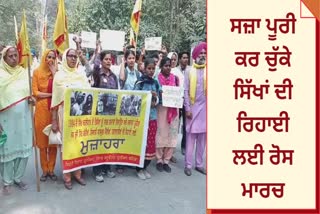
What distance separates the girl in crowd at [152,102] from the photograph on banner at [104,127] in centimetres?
12

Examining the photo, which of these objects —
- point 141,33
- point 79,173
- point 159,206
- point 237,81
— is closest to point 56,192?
point 79,173

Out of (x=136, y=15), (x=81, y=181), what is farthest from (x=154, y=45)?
(x=81, y=181)

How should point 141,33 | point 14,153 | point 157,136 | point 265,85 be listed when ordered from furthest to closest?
point 141,33, point 157,136, point 14,153, point 265,85

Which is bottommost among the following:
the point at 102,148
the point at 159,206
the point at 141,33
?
the point at 159,206

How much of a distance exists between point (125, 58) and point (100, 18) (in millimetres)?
9896

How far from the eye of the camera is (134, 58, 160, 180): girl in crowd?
5164mm

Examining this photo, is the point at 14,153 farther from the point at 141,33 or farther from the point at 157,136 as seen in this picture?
the point at 141,33

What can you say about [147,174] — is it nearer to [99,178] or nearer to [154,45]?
[99,178]

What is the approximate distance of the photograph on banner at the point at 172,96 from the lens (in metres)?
5.32

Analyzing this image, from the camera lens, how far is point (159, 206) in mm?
4395

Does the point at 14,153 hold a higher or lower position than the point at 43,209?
higher

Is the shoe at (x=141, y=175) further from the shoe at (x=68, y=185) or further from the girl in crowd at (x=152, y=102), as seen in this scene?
the shoe at (x=68, y=185)

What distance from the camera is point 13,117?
4500mm

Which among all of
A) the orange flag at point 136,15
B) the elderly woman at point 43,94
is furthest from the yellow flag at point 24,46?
the orange flag at point 136,15
